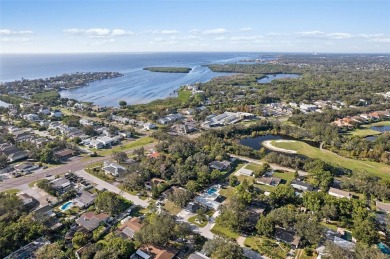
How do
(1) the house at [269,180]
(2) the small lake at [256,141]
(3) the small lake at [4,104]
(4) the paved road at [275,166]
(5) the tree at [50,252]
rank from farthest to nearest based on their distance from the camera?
1. (3) the small lake at [4,104]
2. (2) the small lake at [256,141]
3. (4) the paved road at [275,166]
4. (1) the house at [269,180]
5. (5) the tree at [50,252]

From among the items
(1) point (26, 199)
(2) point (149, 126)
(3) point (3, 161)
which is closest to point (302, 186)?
(1) point (26, 199)

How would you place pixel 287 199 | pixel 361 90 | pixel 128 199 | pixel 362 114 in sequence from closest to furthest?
pixel 287 199, pixel 128 199, pixel 362 114, pixel 361 90

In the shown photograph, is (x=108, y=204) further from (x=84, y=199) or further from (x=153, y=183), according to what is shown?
(x=153, y=183)

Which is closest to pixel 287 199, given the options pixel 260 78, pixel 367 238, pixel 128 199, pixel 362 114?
pixel 367 238

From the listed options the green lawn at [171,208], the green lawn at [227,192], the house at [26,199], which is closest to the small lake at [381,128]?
the green lawn at [227,192]

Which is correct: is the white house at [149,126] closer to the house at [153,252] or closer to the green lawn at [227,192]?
the green lawn at [227,192]

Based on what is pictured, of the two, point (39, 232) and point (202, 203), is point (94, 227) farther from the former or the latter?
point (202, 203)
